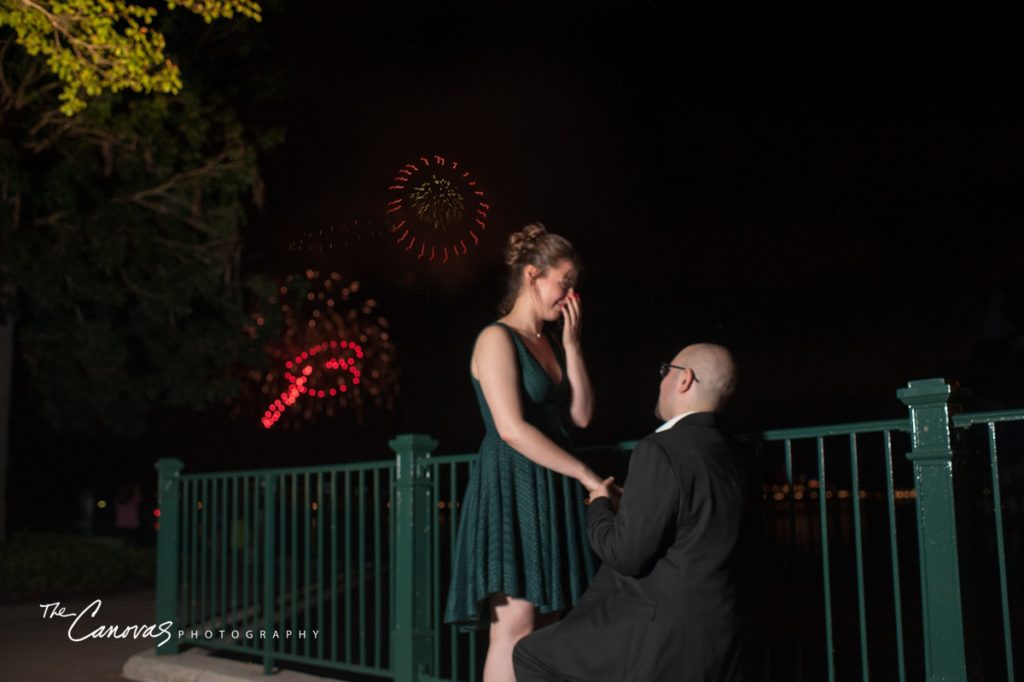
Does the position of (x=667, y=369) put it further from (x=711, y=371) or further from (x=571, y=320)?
(x=571, y=320)

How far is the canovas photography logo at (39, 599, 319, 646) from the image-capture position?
282 inches

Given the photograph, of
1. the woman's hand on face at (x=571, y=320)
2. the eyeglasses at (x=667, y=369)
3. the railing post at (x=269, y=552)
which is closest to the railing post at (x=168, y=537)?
the railing post at (x=269, y=552)

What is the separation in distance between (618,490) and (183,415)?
3091cm

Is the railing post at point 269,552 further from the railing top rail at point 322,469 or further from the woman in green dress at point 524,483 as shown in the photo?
the woman in green dress at point 524,483

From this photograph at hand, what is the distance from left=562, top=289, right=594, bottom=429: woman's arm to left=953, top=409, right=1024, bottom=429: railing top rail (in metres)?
1.18

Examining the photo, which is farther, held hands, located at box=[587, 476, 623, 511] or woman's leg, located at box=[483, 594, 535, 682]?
woman's leg, located at box=[483, 594, 535, 682]

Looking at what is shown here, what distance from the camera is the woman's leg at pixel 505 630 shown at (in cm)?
370

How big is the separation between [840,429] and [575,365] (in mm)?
911

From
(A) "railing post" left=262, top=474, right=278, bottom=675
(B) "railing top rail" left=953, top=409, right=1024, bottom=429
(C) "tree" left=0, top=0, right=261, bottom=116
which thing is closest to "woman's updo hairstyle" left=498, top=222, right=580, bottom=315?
(B) "railing top rail" left=953, top=409, right=1024, bottom=429

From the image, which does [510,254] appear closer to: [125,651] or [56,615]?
[125,651]

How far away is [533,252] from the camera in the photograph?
149 inches

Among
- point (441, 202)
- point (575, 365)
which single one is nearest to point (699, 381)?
point (575, 365)

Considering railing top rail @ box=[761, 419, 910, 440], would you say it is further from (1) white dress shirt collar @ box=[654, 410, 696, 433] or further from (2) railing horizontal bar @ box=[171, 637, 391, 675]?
(2) railing horizontal bar @ box=[171, 637, 391, 675]

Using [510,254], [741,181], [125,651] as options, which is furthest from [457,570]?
[741,181]
